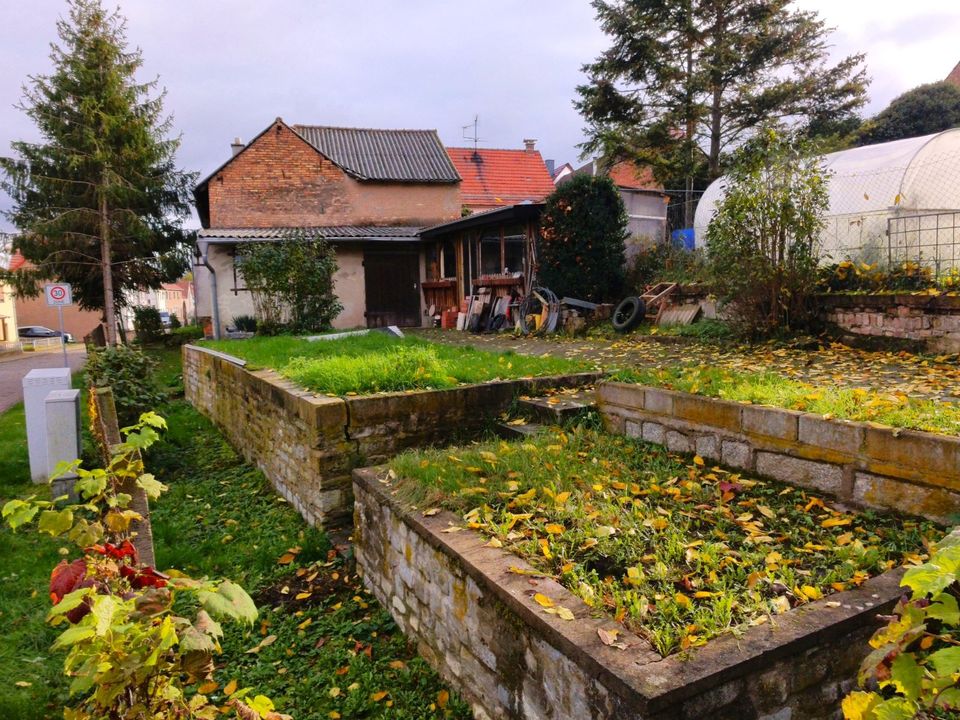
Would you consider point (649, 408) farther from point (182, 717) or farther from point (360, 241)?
point (360, 241)

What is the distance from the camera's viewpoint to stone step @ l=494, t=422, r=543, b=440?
17.0ft

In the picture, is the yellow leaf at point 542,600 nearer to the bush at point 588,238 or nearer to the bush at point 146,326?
the bush at point 588,238

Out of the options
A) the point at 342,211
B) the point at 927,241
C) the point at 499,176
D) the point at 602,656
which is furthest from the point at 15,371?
the point at 927,241

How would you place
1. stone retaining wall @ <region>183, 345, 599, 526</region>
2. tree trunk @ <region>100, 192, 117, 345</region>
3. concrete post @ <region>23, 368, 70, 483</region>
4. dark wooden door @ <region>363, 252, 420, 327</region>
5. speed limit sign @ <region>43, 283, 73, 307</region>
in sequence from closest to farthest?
stone retaining wall @ <region>183, 345, 599, 526</region>
concrete post @ <region>23, 368, 70, 483</region>
speed limit sign @ <region>43, 283, 73, 307</region>
dark wooden door @ <region>363, 252, 420, 327</region>
tree trunk @ <region>100, 192, 117, 345</region>

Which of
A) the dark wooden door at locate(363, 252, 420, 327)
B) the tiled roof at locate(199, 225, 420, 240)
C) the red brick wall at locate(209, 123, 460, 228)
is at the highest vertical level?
the red brick wall at locate(209, 123, 460, 228)

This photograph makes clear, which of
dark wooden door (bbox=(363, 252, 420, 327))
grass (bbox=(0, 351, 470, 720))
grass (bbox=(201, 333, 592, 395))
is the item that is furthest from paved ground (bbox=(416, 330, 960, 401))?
dark wooden door (bbox=(363, 252, 420, 327))

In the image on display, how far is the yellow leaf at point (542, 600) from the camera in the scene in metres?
2.53

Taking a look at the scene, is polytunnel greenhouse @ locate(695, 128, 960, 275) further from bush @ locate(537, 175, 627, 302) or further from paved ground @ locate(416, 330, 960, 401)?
bush @ locate(537, 175, 627, 302)

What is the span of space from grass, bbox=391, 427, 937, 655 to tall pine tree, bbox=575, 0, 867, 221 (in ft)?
49.5

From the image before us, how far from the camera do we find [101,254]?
20.8 metres

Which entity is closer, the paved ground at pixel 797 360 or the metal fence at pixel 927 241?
the paved ground at pixel 797 360

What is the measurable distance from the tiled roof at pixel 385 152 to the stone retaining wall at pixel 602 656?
17.9 meters

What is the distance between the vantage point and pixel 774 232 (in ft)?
24.8

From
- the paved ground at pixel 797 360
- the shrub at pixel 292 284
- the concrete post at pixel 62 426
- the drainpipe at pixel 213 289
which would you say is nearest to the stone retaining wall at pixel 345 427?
the paved ground at pixel 797 360
